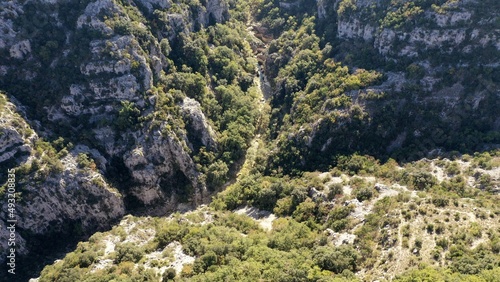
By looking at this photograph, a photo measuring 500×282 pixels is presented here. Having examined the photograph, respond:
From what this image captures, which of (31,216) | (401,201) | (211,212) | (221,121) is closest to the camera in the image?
(401,201)

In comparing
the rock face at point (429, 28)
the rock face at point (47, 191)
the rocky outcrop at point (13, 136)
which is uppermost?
the rock face at point (429, 28)

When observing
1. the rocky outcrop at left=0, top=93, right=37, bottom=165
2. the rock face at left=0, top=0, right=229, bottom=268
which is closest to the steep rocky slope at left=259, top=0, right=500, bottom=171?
the rock face at left=0, top=0, right=229, bottom=268

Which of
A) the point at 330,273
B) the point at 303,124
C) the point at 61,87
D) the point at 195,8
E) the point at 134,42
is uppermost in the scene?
the point at 195,8

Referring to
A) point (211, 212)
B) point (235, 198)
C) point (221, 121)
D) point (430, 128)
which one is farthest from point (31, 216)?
point (430, 128)

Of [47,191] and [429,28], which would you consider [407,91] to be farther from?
[47,191]

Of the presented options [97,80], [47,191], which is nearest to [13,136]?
[47,191]

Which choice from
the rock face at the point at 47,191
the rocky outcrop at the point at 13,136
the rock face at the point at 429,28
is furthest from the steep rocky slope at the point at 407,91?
the rocky outcrop at the point at 13,136

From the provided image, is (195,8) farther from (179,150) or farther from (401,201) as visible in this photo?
(401,201)

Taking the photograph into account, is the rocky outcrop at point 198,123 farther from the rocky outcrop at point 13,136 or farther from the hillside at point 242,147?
the rocky outcrop at point 13,136
